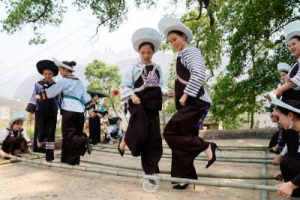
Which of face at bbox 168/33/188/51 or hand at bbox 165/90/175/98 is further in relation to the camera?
hand at bbox 165/90/175/98

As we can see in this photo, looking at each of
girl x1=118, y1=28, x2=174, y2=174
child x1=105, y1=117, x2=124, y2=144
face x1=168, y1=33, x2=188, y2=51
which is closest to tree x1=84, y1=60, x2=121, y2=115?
child x1=105, y1=117, x2=124, y2=144

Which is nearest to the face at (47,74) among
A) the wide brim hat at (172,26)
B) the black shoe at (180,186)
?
the wide brim hat at (172,26)

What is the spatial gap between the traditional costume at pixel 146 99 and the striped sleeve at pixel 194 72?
450 mm

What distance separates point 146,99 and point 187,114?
0.50m

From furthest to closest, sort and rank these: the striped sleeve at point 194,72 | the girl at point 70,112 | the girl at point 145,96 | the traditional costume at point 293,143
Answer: the girl at point 70,112 < the girl at point 145,96 < the striped sleeve at point 194,72 < the traditional costume at point 293,143

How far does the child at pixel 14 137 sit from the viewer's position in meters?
5.12

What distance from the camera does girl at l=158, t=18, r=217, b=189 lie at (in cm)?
288

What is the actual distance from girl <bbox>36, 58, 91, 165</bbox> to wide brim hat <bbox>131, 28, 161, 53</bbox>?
1.30 meters

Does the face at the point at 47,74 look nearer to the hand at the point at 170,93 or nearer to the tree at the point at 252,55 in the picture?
the hand at the point at 170,93

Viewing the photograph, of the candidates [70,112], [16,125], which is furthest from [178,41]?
[16,125]

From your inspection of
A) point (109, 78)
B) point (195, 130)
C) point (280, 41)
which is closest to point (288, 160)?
point (195, 130)

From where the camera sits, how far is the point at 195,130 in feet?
10.1

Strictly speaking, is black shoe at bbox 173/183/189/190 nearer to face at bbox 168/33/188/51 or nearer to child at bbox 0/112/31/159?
face at bbox 168/33/188/51

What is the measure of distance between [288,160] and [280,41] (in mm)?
5534
